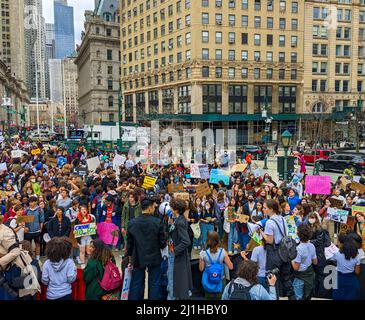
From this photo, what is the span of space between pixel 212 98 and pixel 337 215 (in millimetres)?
51256

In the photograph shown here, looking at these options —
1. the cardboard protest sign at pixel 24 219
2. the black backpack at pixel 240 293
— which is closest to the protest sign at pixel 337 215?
the black backpack at pixel 240 293

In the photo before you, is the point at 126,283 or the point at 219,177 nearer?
the point at 126,283

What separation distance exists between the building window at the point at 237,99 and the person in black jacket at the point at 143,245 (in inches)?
2178

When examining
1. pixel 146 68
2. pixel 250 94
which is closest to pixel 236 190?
pixel 250 94

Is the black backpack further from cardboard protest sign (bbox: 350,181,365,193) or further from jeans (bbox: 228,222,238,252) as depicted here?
cardboard protest sign (bbox: 350,181,365,193)

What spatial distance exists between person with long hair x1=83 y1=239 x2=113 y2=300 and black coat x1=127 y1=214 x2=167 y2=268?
52 centimetres

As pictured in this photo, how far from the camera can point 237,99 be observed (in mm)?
59844

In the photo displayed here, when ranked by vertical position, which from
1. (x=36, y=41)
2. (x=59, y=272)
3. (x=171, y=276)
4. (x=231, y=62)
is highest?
(x=36, y=41)

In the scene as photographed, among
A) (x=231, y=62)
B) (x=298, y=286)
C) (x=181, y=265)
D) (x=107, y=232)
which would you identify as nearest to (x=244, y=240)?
(x=298, y=286)

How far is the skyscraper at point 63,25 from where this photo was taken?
74188mm

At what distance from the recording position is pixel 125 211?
358 inches

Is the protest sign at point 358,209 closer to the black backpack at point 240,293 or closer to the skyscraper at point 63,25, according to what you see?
the black backpack at point 240,293

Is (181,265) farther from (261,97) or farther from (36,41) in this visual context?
(36,41)

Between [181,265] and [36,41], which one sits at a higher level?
[36,41]
